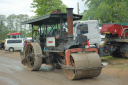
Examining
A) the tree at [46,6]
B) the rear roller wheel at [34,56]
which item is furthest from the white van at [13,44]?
the rear roller wheel at [34,56]

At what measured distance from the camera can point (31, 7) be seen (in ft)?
79.3

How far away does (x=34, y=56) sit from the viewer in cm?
775

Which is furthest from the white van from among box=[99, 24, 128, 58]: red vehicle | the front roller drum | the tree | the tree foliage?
the front roller drum

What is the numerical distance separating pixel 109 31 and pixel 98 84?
716 centimetres

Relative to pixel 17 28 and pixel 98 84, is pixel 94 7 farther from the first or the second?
pixel 17 28

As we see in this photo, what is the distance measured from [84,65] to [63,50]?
122 cm

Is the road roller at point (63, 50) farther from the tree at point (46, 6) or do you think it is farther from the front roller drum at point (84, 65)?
the tree at point (46, 6)

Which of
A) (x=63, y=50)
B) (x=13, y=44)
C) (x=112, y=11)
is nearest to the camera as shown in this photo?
(x=63, y=50)

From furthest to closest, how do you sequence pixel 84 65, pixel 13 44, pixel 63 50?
1. pixel 13 44
2. pixel 63 50
3. pixel 84 65

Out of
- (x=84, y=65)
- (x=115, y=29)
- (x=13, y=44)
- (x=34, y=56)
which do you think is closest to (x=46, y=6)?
(x=13, y=44)

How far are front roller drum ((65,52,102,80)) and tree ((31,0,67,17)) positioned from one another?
17794 millimetres

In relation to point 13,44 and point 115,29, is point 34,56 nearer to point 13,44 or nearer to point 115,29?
point 115,29

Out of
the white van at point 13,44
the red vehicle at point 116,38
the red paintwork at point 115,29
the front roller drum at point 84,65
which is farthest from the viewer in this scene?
the white van at point 13,44

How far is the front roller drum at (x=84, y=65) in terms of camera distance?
18.1ft
